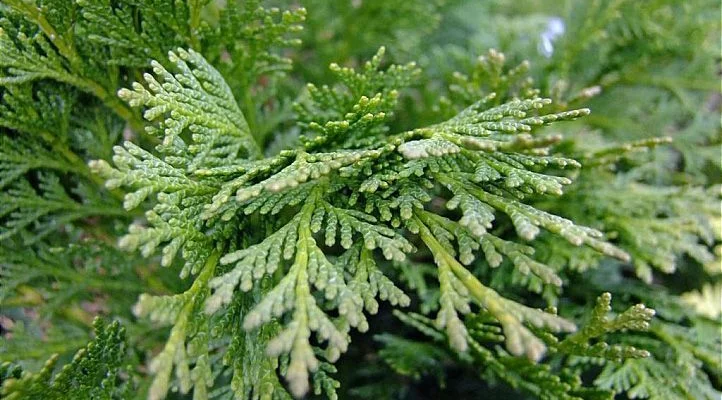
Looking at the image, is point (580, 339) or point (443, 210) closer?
point (580, 339)

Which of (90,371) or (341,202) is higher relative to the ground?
(341,202)

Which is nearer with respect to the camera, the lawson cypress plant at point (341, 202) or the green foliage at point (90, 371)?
the lawson cypress plant at point (341, 202)

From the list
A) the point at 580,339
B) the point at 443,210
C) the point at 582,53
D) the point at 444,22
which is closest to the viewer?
the point at 580,339

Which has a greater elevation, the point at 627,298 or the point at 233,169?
the point at 233,169

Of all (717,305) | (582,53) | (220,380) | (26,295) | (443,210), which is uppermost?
(582,53)

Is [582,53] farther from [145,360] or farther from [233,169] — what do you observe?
[145,360]

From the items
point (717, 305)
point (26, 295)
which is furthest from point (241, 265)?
point (717, 305)

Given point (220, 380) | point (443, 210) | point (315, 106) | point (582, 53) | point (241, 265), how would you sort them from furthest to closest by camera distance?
point (582, 53), point (443, 210), point (220, 380), point (315, 106), point (241, 265)

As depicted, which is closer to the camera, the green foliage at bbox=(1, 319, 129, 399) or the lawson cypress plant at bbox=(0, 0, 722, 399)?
the lawson cypress plant at bbox=(0, 0, 722, 399)
